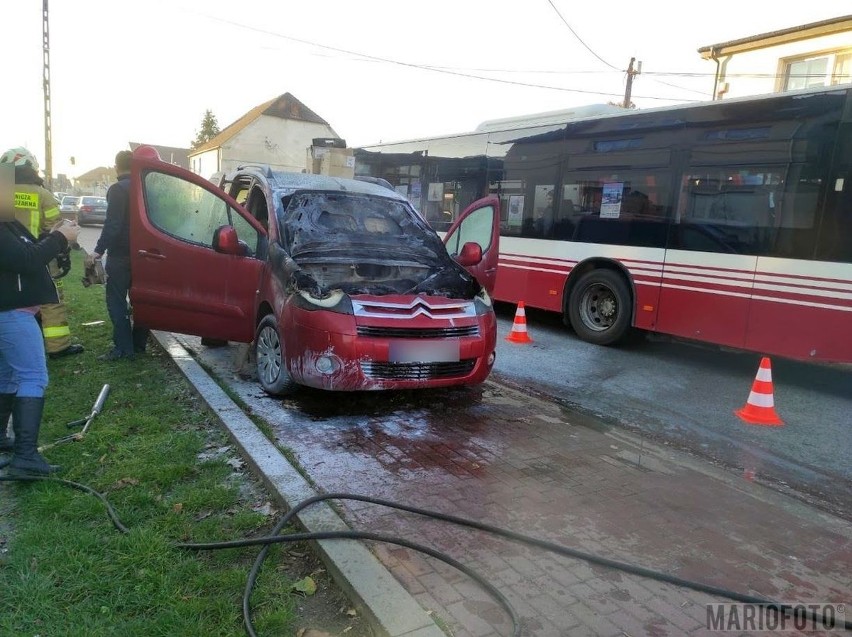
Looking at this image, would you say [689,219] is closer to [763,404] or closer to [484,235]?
[484,235]

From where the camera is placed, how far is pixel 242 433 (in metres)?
4.11

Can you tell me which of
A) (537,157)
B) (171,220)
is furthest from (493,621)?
(537,157)

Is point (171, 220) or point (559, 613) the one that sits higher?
point (171, 220)

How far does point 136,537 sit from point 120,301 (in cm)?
359

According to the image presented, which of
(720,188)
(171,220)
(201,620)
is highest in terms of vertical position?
(720,188)

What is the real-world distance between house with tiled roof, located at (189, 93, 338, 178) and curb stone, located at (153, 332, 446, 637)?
4743cm

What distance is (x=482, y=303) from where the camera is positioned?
516 cm

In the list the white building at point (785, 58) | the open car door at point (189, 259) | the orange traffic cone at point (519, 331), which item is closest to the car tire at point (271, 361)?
the open car door at point (189, 259)

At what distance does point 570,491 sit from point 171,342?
4.73 metres

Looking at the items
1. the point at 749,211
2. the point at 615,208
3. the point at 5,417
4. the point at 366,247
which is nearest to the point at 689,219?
the point at 749,211

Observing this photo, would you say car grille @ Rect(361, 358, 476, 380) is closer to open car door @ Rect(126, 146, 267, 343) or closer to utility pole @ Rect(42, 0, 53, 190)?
open car door @ Rect(126, 146, 267, 343)

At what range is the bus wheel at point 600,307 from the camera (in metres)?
8.01

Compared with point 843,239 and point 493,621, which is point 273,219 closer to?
point 493,621

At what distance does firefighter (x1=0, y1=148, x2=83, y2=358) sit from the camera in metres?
4.21
